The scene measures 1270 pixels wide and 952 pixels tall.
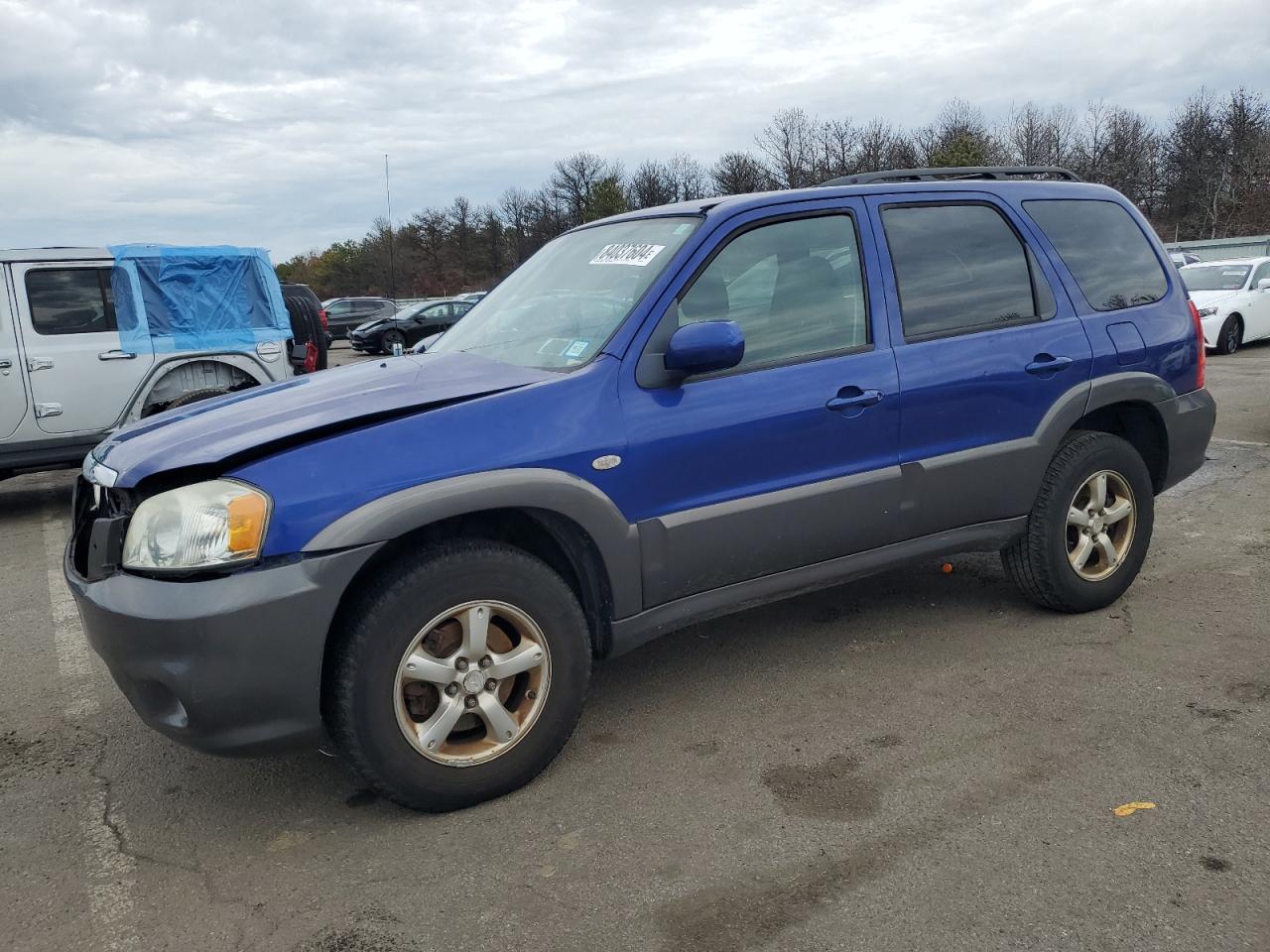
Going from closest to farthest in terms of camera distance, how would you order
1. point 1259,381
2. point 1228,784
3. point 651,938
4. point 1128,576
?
point 651,938
point 1228,784
point 1128,576
point 1259,381

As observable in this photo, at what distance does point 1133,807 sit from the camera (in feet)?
9.47

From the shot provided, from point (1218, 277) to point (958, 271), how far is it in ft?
47.4

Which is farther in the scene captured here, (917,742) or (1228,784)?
(917,742)

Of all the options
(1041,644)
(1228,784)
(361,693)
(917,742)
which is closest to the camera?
(361,693)

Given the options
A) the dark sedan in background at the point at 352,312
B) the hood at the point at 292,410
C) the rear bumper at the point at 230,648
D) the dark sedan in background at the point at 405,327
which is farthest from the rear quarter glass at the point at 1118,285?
the dark sedan in background at the point at 352,312

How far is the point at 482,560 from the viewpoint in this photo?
293 centimetres

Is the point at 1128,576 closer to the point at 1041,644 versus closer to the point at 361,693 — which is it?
the point at 1041,644

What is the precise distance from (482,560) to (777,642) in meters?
1.78

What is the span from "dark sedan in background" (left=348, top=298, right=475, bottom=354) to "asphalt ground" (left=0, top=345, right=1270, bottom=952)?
81.4 feet

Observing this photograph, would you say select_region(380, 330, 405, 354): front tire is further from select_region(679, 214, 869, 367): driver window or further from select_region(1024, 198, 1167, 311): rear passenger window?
select_region(679, 214, 869, 367): driver window

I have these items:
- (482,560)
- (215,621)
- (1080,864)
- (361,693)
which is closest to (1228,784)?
(1080,864)

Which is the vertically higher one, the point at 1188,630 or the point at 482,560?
the point at 482,560

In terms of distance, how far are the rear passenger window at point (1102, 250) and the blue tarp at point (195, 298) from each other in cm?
702

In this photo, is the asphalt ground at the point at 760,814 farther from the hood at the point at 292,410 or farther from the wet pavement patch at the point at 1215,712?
the hood at the point at 292,410
